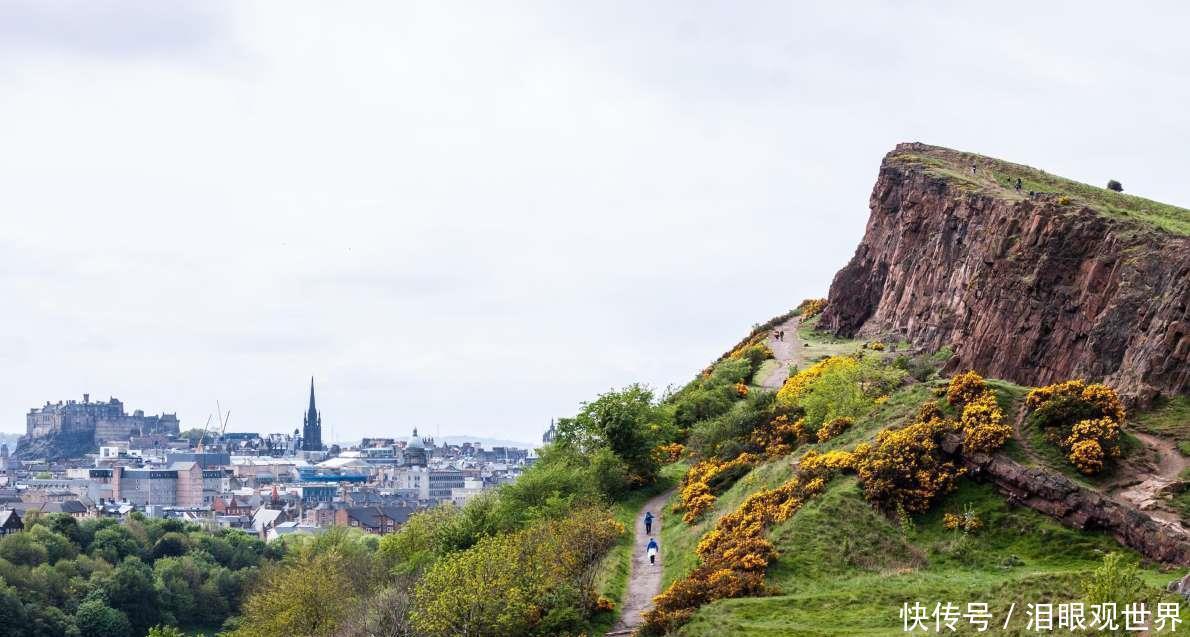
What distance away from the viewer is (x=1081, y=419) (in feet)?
157

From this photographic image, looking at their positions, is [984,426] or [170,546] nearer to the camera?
[984,426]

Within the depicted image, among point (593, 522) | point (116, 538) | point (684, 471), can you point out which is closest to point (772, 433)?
point (684, 471)

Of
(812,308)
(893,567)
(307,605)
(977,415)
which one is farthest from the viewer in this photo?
(812,308)

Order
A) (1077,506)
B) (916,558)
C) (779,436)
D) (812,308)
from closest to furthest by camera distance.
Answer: (1077,506) < (916,558) < (779,436) < (812,308)

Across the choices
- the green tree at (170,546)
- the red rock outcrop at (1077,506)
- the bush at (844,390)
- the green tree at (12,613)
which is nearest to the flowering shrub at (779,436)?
the bush at (844,390)

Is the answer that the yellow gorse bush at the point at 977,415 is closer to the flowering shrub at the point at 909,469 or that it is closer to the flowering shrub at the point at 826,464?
the flowering shrub at the point at 909,469

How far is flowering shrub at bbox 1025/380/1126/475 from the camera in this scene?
45.9 metres

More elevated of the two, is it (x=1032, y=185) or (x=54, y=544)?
(x=1032, y=185)

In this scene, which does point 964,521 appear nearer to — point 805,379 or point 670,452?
point 805,379

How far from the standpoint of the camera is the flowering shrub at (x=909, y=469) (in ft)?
156

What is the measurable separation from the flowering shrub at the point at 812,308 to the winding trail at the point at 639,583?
5186 centimetres

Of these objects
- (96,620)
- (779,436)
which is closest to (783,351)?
(779,436)

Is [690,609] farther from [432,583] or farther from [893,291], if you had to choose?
[893,291]

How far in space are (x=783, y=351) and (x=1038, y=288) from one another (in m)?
37.9
